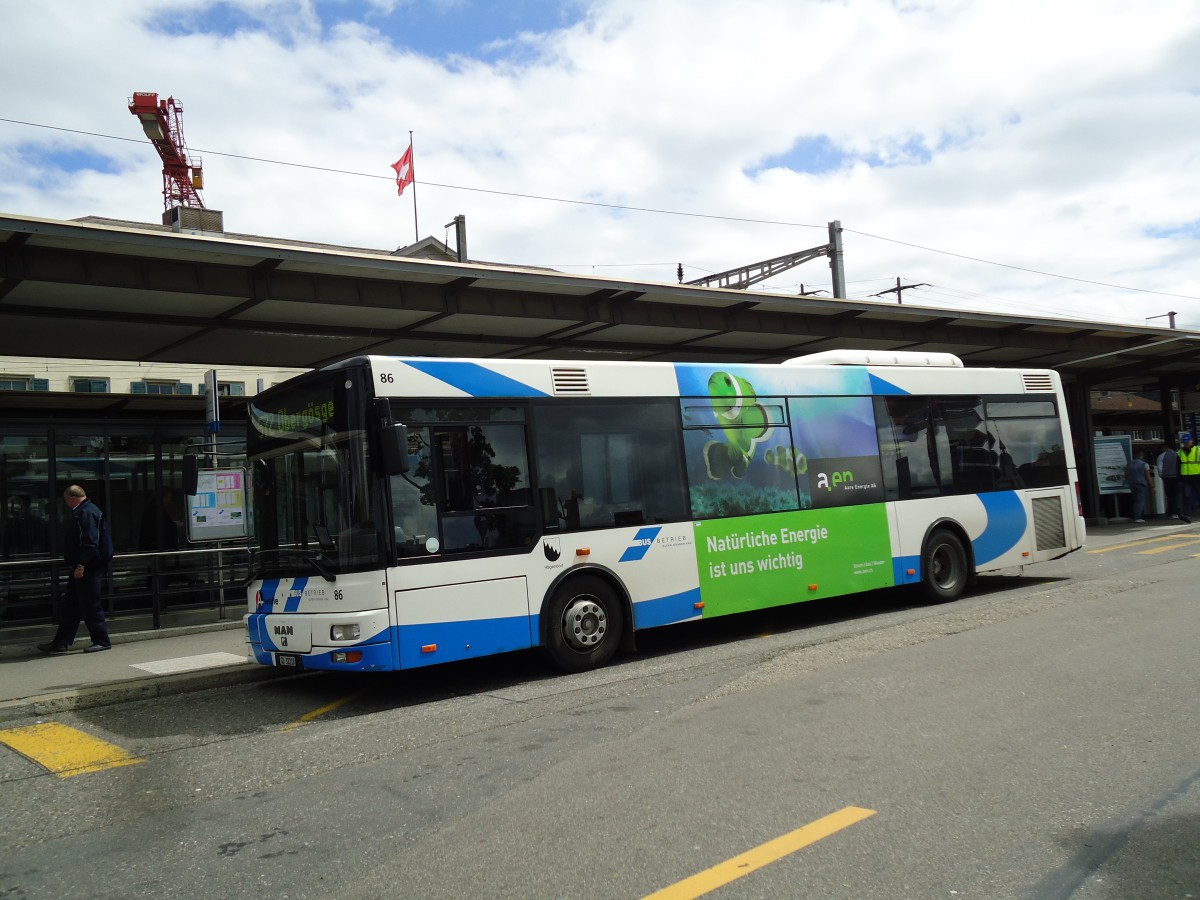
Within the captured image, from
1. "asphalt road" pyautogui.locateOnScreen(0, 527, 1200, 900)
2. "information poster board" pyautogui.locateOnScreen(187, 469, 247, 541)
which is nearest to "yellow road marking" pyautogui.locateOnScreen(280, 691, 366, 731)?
"asphalt road" pyautogui.locateOnScreen(0, 527, 1200, 900)

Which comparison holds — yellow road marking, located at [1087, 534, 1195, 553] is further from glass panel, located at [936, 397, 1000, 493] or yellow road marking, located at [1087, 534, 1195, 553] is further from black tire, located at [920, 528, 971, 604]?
black tire, located at [920, 528, 971, 604]

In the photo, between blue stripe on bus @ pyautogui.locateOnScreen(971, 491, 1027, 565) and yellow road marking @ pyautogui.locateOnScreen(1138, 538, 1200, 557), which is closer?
blue stripe on bus @ pyautogui.locateOnScreen(971, 491, 1027, 565)

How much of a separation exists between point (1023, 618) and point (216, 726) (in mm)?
7917

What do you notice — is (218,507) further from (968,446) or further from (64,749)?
(968,446)

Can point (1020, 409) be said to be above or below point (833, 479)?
above

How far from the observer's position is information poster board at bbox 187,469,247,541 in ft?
46.1

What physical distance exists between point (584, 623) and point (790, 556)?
280 centimetres

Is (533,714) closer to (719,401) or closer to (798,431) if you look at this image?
(719,401)

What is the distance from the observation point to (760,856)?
4266mm

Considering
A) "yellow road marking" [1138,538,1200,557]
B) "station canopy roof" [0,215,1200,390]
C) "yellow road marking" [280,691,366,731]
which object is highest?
"station canopy roof" [0,215,1200,390]

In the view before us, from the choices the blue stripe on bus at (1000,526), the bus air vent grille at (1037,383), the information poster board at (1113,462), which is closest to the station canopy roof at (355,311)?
the bus air vent grille at (1037,383)

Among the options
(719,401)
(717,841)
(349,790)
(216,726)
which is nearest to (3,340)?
(216,726)

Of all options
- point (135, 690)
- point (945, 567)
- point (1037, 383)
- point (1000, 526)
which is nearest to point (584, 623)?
point (135, 690)

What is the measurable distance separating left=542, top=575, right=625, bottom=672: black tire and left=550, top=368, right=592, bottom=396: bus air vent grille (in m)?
1.74
